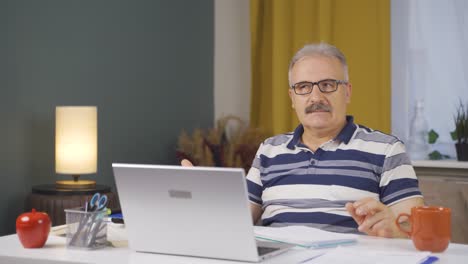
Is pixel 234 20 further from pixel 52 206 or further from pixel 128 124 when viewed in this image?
pixel 52 206

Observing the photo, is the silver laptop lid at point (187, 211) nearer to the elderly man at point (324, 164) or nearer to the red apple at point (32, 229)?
the red apple at point (32, 229)

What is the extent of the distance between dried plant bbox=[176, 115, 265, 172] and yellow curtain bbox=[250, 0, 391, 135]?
7.9 inches

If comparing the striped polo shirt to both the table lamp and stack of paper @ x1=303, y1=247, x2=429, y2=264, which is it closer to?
stack of paper @ x1=303, y1=247, x2=429, y2=264

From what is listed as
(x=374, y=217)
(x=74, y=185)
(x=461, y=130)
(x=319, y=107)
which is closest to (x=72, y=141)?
(x=74, y=185)

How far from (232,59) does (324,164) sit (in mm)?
2733

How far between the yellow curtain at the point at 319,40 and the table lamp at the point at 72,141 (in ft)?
4.99

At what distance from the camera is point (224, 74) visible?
5.07 metres

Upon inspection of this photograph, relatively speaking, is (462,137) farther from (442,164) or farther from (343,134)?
(343,134)

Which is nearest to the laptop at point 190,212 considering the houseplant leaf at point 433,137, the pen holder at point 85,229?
the pen holder at point 85,229

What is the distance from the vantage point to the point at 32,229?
1.84 metres

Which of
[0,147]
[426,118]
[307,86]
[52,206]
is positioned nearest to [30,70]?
[0,147]

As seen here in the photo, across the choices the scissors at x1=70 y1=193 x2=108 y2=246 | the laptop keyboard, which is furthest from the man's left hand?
the scissors at x1=70 y1=193 x2=108 y2=246

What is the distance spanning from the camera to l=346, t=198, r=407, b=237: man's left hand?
74.4 inches

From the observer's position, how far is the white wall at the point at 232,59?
501cm
